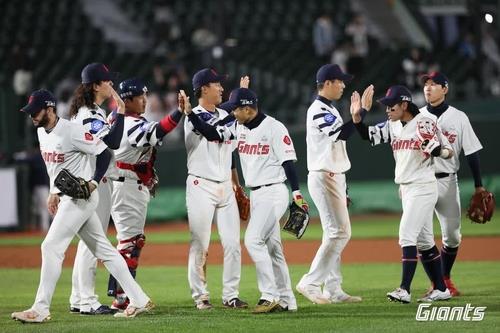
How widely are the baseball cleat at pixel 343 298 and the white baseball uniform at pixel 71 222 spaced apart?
2.03 metres

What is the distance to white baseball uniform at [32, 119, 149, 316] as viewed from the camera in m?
9.32

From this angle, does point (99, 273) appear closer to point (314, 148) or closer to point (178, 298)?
point (178, 298)

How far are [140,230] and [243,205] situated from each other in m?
1.04

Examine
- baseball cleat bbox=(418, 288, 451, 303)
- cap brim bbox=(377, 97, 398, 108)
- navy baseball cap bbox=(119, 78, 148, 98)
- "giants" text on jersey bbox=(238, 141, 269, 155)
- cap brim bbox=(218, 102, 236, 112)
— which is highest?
navy baseball cap bbox=(119, 78, 148, 98)

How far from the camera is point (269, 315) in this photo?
9.53 meters

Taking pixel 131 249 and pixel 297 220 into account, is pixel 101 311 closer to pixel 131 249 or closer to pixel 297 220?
pixel 131 249

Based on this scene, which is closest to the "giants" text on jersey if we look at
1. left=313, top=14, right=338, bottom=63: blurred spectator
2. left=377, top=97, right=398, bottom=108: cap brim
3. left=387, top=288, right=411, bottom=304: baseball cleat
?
left=377, top=97, right=398, bottom=108: cap brim

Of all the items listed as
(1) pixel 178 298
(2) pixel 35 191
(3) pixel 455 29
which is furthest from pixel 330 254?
(3) pixel 455 29

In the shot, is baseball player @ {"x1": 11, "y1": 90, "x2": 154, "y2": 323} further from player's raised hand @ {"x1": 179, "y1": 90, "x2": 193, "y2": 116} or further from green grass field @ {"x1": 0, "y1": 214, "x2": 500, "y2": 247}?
green grass field @ {"x1": 0, "y1": 214, "x2": 500, "y2": 247}

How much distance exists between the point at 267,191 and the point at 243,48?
51.5 feet

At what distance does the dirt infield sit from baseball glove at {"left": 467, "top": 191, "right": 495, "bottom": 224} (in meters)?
3.16

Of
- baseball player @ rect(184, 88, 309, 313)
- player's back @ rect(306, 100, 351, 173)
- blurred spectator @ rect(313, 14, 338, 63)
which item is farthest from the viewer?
blurred spectator @ rect(313, 14, 338, 63)

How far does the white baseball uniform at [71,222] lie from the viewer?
9.32 meters

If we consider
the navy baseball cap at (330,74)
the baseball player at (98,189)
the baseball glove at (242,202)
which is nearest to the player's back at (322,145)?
the navy baseball cap at (330,74)
